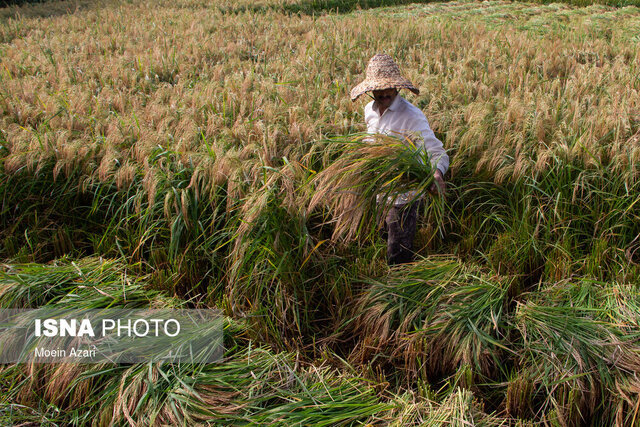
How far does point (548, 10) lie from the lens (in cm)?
870

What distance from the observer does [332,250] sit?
2.98 m

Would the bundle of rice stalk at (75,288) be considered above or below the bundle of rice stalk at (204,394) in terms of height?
above

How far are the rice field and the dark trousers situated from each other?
0.09 metres

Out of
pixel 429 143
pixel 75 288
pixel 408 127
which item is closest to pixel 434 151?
pixel 429 143

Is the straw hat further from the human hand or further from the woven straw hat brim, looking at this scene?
the human hand

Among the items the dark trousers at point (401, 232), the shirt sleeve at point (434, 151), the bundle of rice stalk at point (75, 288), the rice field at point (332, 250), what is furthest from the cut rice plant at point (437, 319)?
the bundle of rice stalk at point (75, 288)

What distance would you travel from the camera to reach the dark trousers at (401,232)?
281 centimetres

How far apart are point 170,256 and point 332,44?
12.7ft

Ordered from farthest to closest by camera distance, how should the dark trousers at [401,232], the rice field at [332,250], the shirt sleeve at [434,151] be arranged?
the dark trousers at [401,232] → the shirt sleeve at [434,151] → the rice field at [332,250]

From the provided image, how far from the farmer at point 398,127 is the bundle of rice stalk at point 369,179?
119 mm

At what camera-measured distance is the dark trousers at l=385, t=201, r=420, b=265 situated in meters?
2.81

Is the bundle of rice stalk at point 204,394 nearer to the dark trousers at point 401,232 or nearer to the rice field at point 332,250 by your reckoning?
the rice field at point 332,250

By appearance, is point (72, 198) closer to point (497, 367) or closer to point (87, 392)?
point (87, 392)

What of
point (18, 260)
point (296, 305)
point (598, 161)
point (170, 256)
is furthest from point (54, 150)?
point (598, 161)
